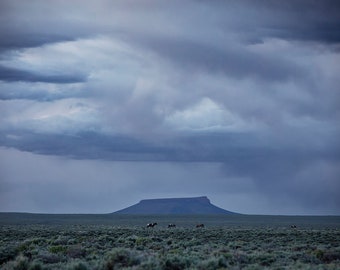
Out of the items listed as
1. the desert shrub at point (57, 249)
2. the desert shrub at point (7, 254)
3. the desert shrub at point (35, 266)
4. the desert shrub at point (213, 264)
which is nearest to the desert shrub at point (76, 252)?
the desert shrub at point (57, 249)

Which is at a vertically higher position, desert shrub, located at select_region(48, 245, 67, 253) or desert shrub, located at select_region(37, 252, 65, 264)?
desert shrub, located at select_region(48, 245, 67, 253)

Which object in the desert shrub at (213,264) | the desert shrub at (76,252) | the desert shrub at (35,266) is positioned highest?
the desert shrub at (76,252)

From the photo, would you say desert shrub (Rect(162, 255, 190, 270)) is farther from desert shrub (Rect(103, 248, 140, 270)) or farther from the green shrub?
the green shrub

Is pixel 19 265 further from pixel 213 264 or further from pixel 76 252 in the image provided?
pixel 213 264

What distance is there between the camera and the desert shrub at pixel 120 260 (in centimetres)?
2100

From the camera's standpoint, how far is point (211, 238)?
39938 mm

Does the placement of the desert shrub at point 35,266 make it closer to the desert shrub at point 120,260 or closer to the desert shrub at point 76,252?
the desert shrub at point 120,260

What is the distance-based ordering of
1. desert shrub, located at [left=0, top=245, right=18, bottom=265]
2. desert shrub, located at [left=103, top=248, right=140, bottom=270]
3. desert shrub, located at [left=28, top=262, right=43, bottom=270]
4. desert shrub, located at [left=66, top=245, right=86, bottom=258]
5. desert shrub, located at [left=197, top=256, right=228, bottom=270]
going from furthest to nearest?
1. desert shrub, located at [left=66, top=245, right=86, bottom=258]
2. desert shrub, located at [left=0, top=245, right=18, bottom=265]
3. desert shrub, located at [left=28, top=262, right=43, bottom=270]
4. desert shrub, located at [left=103, top=248, right=140, bottom=270]
5. desert shrub, located at [left=197, top=256, right=228, bottom=270]

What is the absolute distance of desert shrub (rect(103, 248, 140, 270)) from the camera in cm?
2100

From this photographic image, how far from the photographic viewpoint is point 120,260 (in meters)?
21.7

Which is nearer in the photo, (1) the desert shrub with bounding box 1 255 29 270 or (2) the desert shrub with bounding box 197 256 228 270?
(2) the desert shrub with bounding box 197 256 228 270

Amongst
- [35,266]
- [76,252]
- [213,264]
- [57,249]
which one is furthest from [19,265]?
[57,249]

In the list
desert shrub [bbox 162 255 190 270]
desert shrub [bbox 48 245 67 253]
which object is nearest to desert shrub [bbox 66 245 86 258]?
desert shrub [bbox 48 245 67 253]

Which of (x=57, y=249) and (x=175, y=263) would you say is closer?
(x=175, y=263)
